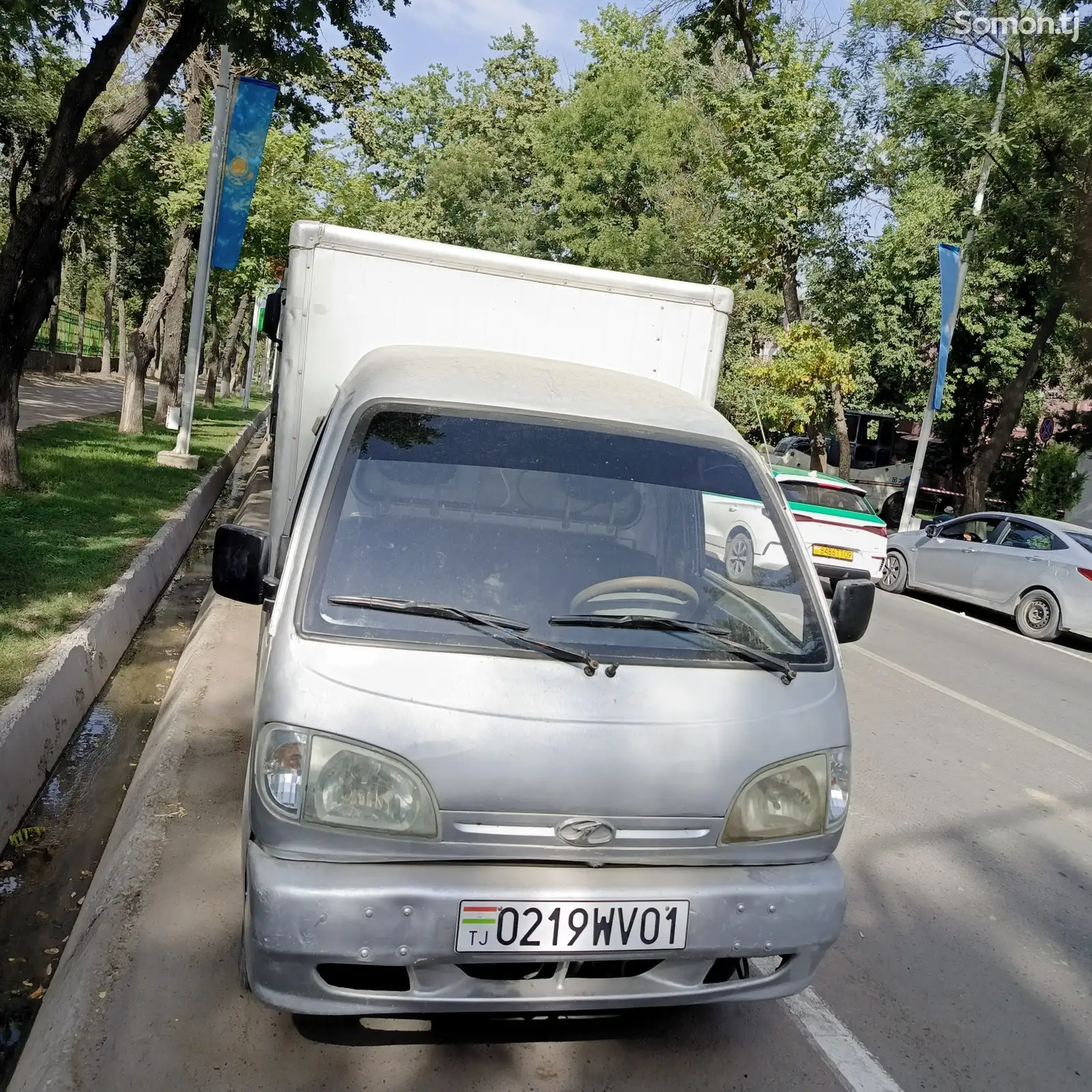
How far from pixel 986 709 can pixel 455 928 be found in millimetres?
6806

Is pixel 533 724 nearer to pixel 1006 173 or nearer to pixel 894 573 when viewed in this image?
pixel 894 573

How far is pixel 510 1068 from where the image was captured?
312 centimetres

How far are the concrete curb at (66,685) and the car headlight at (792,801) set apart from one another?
3.18 m

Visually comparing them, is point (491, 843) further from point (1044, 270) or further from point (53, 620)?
point (1044, 270)

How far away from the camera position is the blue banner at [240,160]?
15141 mm

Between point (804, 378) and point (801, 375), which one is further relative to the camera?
point (804, 378)

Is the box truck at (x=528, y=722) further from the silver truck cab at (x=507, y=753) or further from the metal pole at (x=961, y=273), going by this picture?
the metal pole at (x=961, y=273)

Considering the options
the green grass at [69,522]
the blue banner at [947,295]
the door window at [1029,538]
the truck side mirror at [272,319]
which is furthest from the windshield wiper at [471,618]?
the blue banner at [947,295]

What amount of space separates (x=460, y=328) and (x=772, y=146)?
67.8 ft

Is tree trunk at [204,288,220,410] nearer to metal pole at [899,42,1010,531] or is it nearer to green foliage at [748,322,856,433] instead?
green foliage at [748,322,856,433]

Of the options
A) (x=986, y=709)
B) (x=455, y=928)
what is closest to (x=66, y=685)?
(x=455, y=928)

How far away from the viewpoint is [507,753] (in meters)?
2.76

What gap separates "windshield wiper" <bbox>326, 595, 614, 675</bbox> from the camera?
2922 millimetres

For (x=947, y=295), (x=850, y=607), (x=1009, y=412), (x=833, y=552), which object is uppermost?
(x=947, y=295)
